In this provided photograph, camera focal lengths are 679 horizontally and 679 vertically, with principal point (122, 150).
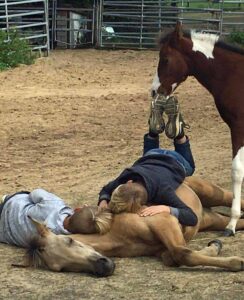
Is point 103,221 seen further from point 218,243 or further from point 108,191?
point 218,243

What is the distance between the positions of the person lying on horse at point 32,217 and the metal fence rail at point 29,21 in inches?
523

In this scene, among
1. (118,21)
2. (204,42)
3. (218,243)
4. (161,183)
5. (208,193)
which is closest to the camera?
(218,243)

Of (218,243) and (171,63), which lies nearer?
(218,243)

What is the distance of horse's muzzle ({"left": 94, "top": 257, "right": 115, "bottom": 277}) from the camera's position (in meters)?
4.13

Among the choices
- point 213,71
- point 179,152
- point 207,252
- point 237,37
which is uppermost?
point 213,71

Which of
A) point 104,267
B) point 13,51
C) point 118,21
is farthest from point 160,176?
point 118,21

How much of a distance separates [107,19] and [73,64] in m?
6.72

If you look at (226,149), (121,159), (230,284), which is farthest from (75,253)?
(226,149)

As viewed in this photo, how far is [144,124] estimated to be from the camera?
10.2 meters

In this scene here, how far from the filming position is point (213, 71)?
5.57 metres

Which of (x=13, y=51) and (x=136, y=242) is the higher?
(x=136, y=242)

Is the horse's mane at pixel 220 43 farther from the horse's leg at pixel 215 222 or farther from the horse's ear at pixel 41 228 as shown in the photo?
the horse's ear at pixel 41 228

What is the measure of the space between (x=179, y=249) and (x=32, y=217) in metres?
1.12

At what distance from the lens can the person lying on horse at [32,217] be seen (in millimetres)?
4629
